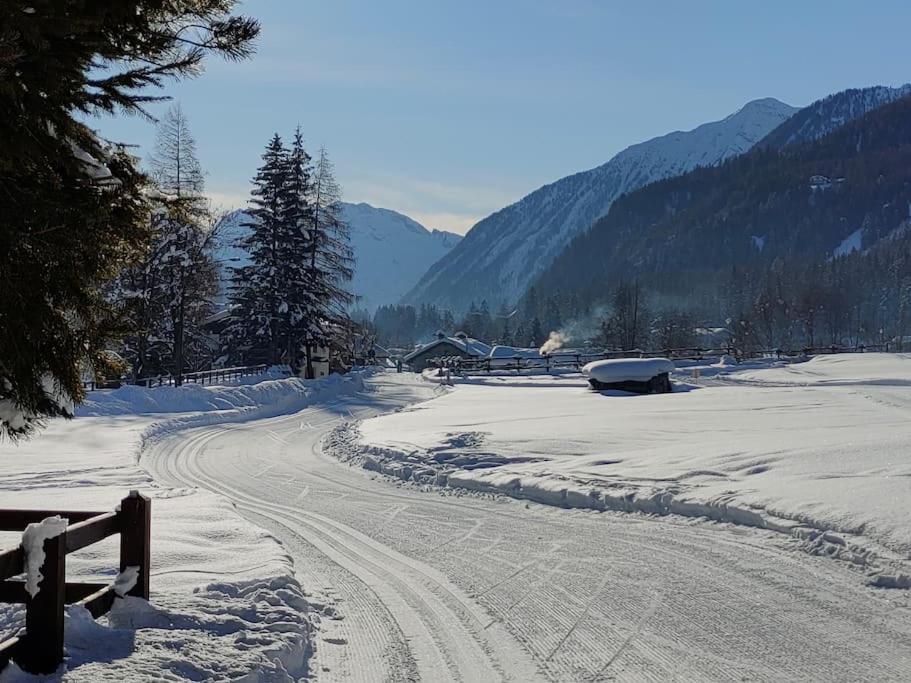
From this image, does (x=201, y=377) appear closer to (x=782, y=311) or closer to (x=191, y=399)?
(x=191, y=399)

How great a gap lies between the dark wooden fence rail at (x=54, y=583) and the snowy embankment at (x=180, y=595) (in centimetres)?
13

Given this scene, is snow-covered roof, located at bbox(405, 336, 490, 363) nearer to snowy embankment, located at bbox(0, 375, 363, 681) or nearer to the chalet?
the chalet

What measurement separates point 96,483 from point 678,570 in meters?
10.1

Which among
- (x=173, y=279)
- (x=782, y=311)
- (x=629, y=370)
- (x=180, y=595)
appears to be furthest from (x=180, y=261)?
(x=782, y=311)

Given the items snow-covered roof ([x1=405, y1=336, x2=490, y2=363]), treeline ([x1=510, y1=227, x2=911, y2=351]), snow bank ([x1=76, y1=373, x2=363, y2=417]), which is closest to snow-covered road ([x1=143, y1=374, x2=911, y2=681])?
snow bank ([x1=76, y1=373, x2=363, y2=417])

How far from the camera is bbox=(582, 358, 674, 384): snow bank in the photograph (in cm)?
3139

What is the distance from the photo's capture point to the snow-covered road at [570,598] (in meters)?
5.62

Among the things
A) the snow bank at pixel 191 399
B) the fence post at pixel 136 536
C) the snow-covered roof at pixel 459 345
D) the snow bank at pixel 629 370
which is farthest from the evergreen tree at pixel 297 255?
the snow-covered roof at pixel 459 345

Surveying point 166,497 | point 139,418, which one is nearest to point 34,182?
point 166,497

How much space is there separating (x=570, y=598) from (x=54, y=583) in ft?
14.4

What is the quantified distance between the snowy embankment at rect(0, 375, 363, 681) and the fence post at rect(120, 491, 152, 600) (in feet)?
0.60

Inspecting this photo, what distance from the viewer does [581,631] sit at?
632 centimetres

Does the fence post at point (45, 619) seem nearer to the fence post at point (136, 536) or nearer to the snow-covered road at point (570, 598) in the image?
the fence post at point (136, 536)

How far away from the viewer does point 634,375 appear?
31438 millimetres
